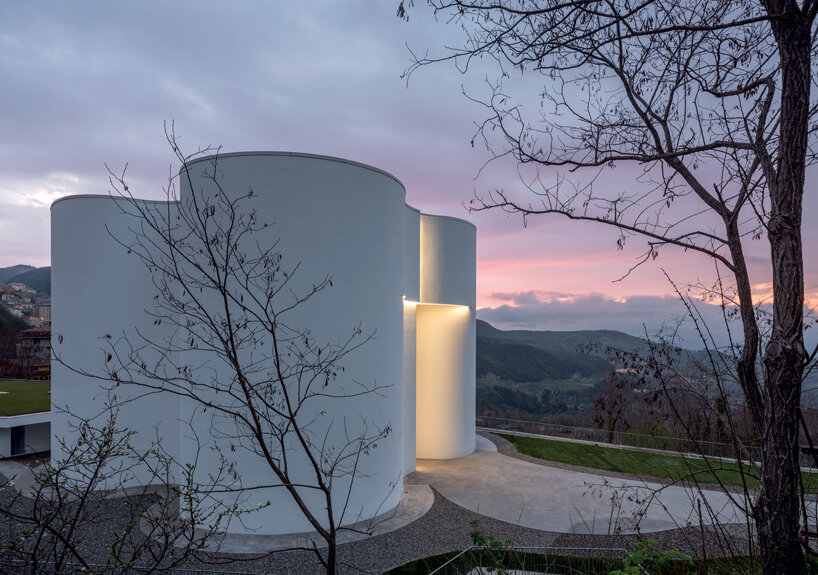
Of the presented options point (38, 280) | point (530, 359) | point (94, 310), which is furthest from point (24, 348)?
Answer: point (38, 280)

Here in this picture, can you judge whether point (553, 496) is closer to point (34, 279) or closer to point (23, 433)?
point (23, 433)

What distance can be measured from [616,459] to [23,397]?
22931mm

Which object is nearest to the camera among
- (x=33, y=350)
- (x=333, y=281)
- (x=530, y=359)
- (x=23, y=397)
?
(x=333, y=281)

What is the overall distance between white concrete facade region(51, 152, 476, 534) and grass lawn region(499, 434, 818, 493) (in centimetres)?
355

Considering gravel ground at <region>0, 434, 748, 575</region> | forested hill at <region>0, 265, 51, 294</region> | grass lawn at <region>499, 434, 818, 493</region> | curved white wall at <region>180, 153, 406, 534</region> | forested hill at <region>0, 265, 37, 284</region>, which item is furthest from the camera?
forested hill at <region>0, 265, 37, 284</region>

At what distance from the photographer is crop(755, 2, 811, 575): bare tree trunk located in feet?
9.47

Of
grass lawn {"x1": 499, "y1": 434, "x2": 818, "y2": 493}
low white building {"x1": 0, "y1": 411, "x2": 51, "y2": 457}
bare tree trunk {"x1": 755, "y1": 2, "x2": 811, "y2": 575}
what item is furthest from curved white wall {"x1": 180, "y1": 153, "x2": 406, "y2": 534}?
low white building {"x1": 0, "y1": 411, "x2": 51, "y2": 457}

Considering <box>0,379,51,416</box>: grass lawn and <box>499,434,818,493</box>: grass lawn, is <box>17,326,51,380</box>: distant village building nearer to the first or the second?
<box>0,379,51,416</box>: grass lawn

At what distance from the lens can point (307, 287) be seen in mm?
9641

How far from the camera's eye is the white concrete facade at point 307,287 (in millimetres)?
9562

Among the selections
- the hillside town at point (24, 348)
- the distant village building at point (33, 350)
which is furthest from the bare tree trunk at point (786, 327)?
the distant village building at point (33, 350)

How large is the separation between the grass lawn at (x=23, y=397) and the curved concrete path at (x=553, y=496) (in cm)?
1406

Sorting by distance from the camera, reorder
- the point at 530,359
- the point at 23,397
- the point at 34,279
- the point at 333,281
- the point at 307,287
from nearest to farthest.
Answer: the point at 307,287
the point at 333,281
the point at 23,397
the point at 530,359
the point at 34,279

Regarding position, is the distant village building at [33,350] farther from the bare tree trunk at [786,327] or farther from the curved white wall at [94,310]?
the bare tree trunk at [786,327]
